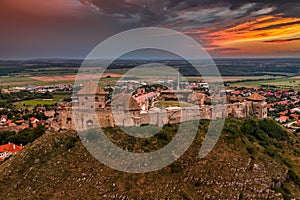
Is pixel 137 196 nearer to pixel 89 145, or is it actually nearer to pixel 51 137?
pixel 89 145

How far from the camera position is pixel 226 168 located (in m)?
23.4

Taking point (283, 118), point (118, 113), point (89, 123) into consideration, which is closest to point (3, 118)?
point (89, 123)

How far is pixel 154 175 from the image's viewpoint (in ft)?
73.0

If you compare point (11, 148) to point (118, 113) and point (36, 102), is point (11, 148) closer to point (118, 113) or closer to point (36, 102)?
point (118, 113)

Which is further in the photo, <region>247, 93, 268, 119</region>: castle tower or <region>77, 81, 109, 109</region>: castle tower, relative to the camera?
<region>247, 93, 268, 119</region>: castle tower

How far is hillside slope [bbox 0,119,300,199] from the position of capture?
69.3 ft

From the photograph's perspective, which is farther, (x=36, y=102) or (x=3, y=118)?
(x=36, y=102)

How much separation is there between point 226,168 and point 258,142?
21.0 ft

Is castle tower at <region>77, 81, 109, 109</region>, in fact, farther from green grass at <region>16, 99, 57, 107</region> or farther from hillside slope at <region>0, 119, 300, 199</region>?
green grass at <region>16, 99, 57, 107</region>

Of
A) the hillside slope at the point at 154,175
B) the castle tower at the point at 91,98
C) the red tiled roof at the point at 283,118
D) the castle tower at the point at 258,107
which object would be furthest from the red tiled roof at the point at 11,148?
the red tiled roof at the point at 283,118

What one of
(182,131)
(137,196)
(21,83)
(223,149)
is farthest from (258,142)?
(21,83)

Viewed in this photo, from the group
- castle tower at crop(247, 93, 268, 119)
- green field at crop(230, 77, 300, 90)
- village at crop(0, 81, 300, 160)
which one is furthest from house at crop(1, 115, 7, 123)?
green field at crop(230, 77, 300, 90)

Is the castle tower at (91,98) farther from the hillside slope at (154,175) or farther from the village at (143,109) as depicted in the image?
the hillside slope at (154,175)

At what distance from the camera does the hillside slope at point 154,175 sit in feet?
69.3
